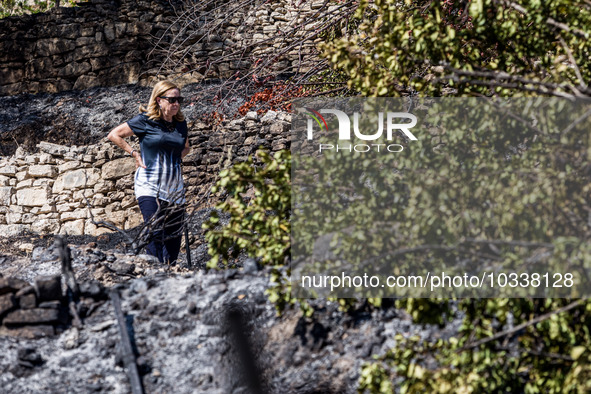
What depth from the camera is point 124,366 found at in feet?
12.7

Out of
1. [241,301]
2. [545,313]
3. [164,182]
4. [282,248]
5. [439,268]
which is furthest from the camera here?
[164,182]

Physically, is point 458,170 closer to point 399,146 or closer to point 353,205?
point 399,146

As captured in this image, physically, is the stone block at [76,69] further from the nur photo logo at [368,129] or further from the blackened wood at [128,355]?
the nur photo logo at [368,129]

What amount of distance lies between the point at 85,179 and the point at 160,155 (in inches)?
136

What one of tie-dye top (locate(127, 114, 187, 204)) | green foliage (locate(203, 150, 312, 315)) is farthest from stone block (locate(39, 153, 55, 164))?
green foliage (locate(203, 150, 312, 315))

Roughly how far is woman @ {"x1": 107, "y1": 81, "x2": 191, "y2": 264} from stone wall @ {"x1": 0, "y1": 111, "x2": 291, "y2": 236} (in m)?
2.64

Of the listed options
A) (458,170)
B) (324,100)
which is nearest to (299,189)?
(458,170)

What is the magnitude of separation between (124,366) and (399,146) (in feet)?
6.57

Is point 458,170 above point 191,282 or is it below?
above

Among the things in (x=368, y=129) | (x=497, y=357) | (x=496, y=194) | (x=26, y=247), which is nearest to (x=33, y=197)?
(x=26, y=247)

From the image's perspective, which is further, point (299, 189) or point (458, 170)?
point (299, 189)

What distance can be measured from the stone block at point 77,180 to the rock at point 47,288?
4.79 m

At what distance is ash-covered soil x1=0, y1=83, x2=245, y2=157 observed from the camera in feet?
31.4

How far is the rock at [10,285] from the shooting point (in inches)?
164
